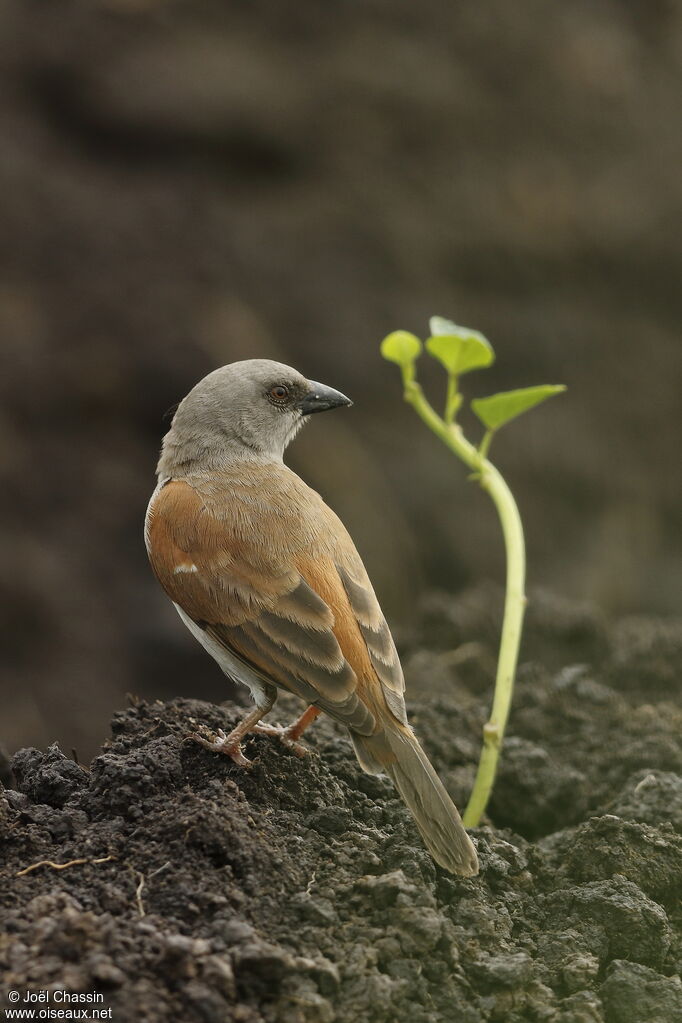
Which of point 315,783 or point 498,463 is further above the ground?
point 498,463

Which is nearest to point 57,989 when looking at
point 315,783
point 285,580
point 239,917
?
point 239,917

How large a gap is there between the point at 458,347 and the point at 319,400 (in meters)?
0.88

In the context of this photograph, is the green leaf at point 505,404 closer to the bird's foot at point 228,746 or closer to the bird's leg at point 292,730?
the bird's leg at point 292,730

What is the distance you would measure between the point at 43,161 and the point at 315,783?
5645 millimetres

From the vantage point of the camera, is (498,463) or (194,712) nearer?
(194,712)

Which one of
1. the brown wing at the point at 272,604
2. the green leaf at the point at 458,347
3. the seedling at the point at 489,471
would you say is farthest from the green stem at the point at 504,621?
the brown wing at the point at 272,604

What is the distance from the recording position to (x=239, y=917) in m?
2.77

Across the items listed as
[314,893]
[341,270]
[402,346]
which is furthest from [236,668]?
[341,270]

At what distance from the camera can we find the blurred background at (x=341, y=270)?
7.35m

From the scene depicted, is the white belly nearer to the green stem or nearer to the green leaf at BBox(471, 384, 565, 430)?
the green stem

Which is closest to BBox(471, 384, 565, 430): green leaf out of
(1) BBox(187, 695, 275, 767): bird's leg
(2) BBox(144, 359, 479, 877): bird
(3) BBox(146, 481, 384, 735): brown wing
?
(2) BBox(144, 359, 479, 877): bird

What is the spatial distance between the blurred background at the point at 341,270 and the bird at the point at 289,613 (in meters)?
3.24

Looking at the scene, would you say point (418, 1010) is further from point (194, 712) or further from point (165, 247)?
point (165, 247)

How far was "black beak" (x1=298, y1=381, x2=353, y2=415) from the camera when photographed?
4.63 meters
